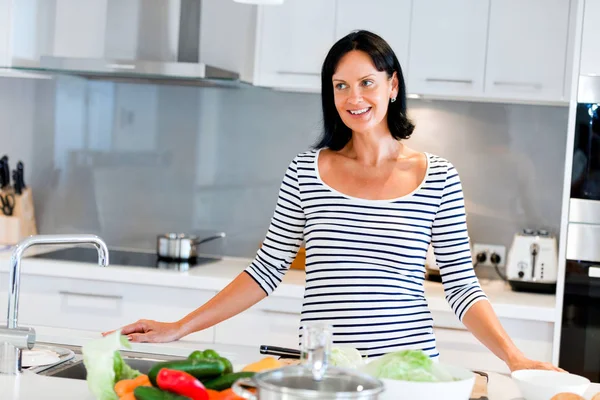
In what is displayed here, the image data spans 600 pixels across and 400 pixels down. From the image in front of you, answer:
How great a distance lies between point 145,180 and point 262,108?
612mm

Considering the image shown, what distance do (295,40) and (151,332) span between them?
1.69 m

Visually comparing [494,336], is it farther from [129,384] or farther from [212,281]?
[212,281]

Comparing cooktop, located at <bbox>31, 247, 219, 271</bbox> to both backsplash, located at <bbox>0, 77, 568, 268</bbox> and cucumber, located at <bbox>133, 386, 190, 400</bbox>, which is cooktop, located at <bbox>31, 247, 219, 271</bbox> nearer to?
backsplash, located at <bbox>0, 77, 568, 268</bbox>

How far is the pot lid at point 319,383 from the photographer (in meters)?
1.12

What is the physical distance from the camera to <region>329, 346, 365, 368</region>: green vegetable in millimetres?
1438

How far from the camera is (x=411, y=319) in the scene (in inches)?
79.1

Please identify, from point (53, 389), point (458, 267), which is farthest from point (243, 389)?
point (458, 267)

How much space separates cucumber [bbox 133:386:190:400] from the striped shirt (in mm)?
756

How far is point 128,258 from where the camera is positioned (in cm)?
349

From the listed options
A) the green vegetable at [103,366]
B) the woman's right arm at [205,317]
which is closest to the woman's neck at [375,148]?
the woman's right arm at [205,317]

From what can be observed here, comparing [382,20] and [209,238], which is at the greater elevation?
[382,20]

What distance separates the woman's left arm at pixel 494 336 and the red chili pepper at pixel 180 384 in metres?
0.71

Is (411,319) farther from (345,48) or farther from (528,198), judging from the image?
(528,198)

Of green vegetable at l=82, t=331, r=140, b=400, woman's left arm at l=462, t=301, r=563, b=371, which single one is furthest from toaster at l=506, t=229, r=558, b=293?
green vegetable at l=82, t=331, r=140, b=400
